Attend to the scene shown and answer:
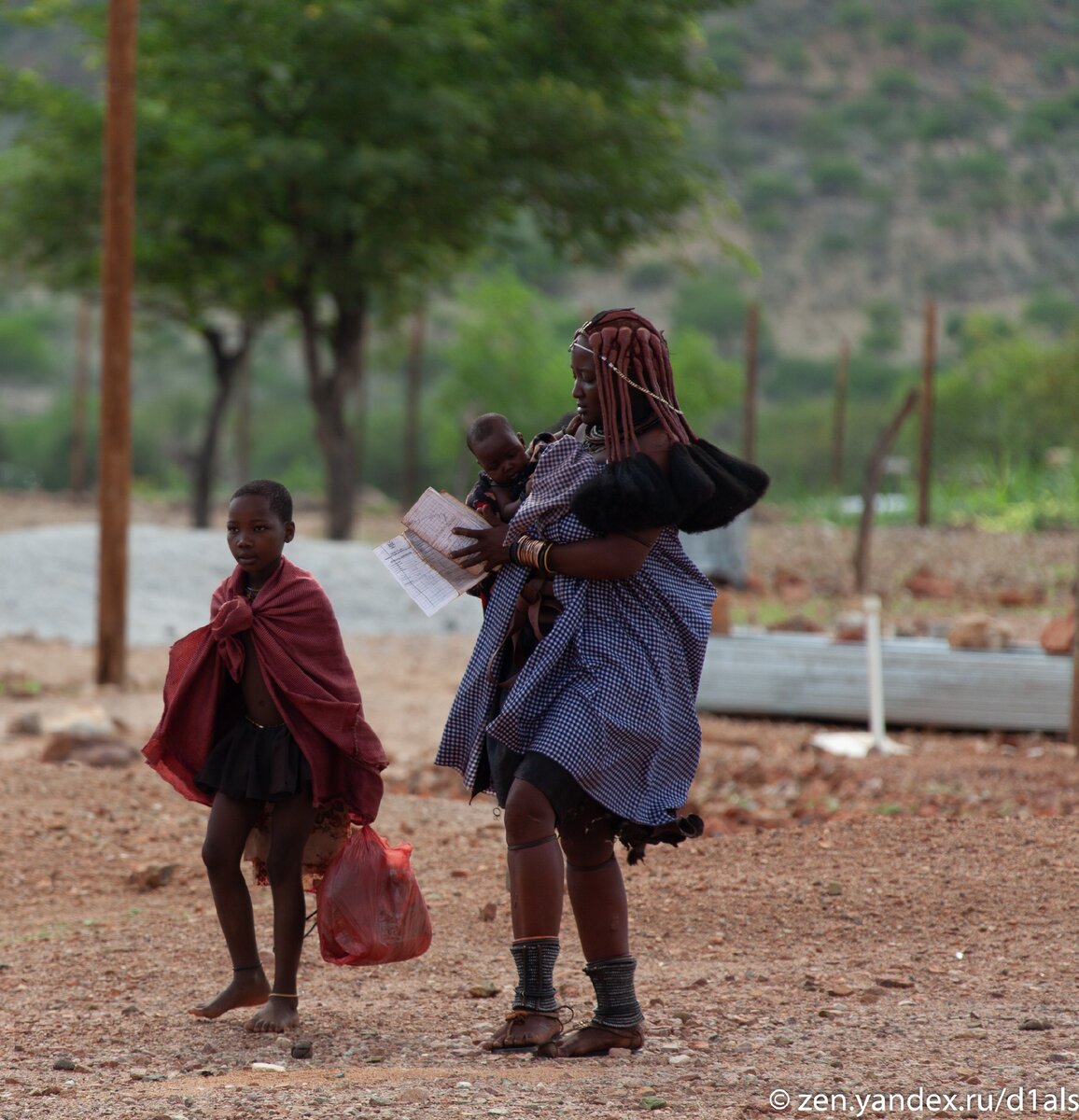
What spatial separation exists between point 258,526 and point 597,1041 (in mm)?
1389

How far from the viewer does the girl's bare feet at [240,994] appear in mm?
3988

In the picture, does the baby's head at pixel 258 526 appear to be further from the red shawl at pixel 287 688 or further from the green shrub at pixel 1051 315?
the green shrub at pixel 1051 315

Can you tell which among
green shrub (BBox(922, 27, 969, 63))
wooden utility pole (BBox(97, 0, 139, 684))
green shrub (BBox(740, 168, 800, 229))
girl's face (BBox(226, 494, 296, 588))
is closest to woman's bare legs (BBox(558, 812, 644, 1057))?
girl's face (BBox(226, 494, 296, 588))

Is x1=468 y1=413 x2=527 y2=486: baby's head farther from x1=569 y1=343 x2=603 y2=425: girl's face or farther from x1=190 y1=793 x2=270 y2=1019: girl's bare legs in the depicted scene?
x1=190 y1=793 x2=270 y2=1019: girl's bare legs

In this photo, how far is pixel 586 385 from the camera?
12.1 feet

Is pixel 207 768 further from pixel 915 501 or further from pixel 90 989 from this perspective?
pixel 915 501

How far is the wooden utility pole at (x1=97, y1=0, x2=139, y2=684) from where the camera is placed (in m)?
10.4

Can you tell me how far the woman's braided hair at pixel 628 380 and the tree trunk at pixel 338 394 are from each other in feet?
50.5

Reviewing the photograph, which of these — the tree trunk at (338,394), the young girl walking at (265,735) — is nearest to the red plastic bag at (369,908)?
the young girl walking at (265,735)

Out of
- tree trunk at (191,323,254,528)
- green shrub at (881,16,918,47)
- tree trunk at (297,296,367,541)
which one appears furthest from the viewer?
green shrub at (881,16,918,47)

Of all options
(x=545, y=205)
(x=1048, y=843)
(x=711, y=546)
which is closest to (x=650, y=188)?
(x=545, y=205)

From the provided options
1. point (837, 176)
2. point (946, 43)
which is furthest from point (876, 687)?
point (946, 43)

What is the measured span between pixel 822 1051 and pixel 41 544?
13.3 metres

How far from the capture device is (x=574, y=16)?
64.0 ft
